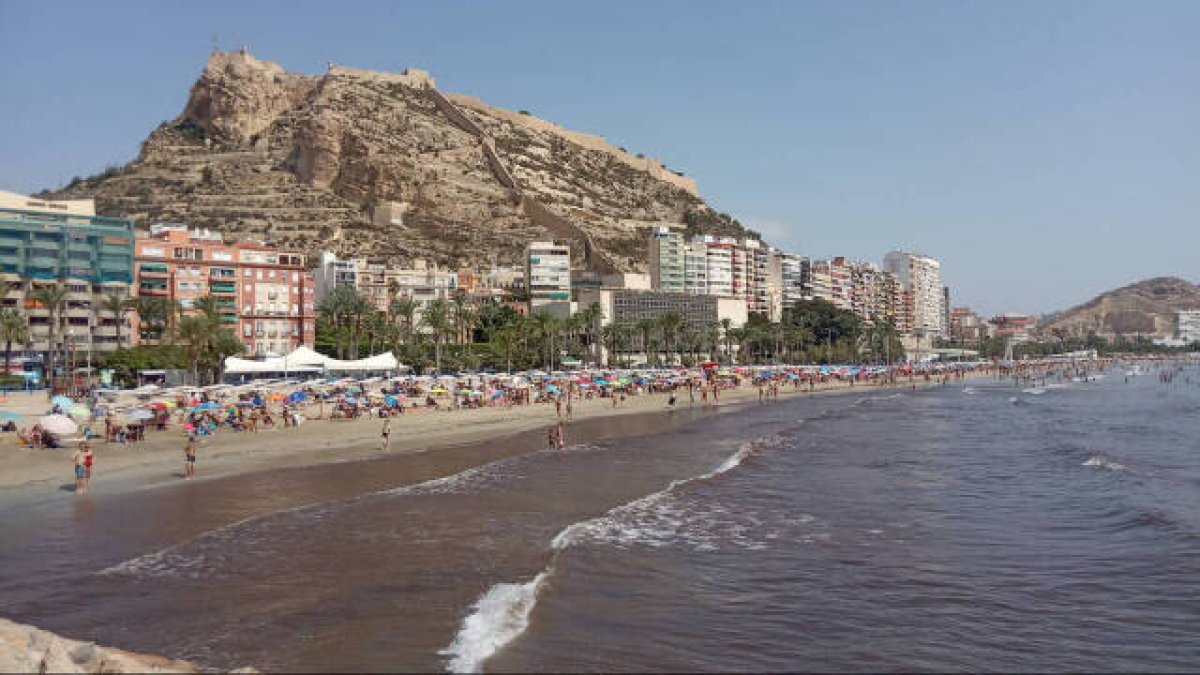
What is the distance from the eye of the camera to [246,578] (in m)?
13.8

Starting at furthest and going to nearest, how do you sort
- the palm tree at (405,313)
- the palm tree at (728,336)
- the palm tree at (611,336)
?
the palm tree at (728,336), the palm tree at (611,336), the palm tree at (405,313)

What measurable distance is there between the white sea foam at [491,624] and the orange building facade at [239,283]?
7158 cm

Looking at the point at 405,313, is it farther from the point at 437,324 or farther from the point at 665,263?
the point at 665,263

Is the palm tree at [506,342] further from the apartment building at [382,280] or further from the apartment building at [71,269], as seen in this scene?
the apartment building at [71,269]

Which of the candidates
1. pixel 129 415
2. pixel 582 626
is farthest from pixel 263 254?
pixel 582 626

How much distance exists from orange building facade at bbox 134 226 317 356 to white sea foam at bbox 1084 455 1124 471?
223ft

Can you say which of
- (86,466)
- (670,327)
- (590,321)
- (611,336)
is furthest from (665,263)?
(86,466)

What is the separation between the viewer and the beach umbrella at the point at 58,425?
94.7 feet

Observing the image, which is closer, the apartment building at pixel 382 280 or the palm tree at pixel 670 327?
the apartment building at pixel 382 280

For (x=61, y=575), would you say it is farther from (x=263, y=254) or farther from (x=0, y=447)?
(x=263, y=254)

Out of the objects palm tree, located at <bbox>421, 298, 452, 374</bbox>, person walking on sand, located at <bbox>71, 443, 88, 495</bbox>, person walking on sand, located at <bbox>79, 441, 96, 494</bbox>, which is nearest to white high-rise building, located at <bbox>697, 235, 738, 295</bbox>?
palm tree, located at <bbox>421, 298, 452, 374</bbox>

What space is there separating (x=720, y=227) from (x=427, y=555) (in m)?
172

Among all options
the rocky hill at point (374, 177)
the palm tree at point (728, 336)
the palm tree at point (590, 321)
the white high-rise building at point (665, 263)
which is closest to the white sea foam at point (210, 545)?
the palm tree at point (590, 321)

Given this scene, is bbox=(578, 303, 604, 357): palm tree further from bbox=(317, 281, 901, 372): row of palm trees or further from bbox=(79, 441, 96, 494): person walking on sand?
bbox=(79, 441, 96, 494): person walking on sand
